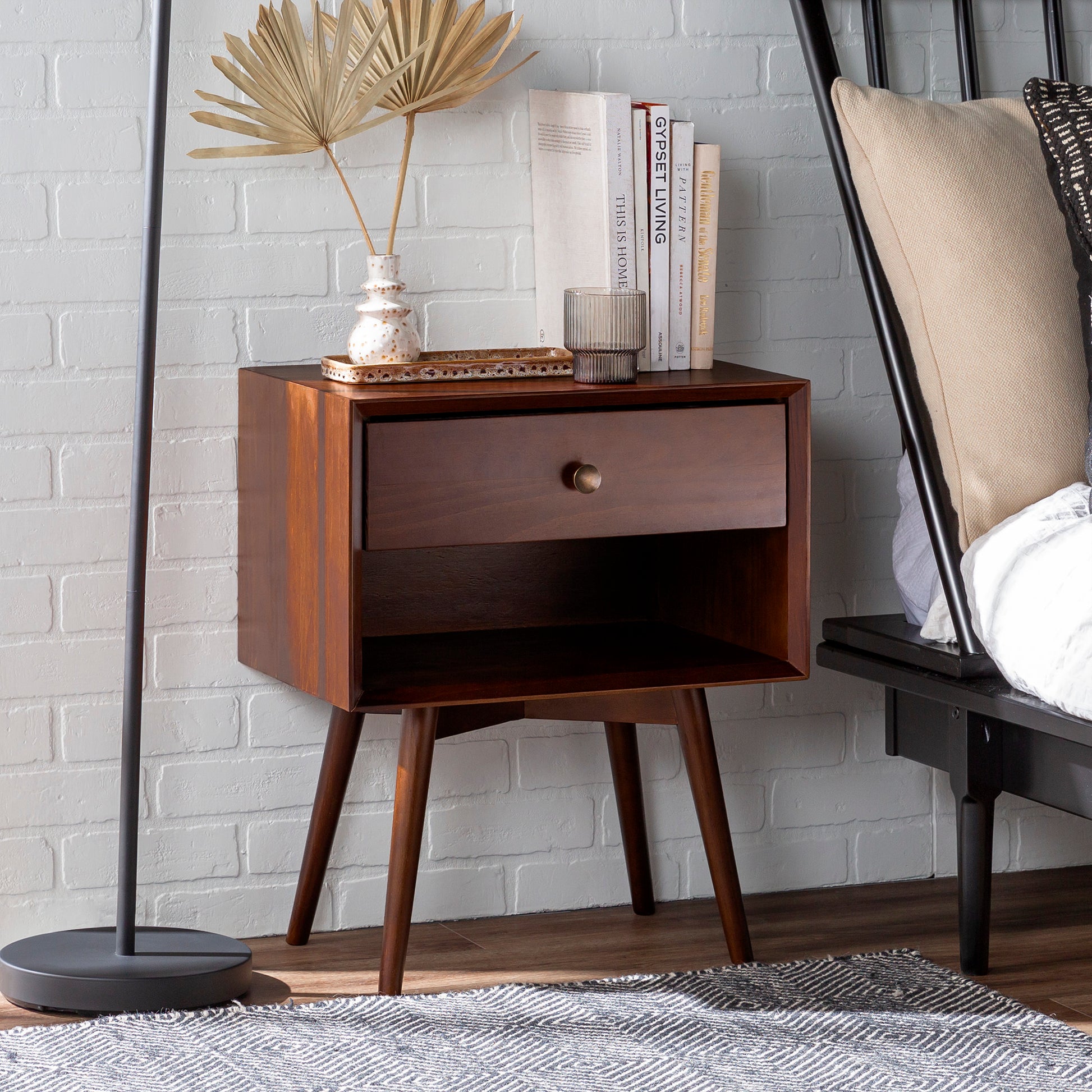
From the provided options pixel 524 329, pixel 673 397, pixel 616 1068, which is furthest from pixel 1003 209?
pixel 616 1068

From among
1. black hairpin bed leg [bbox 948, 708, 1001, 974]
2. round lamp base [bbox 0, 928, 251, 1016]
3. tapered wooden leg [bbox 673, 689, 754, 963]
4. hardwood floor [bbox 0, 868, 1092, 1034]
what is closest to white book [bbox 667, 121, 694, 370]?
tapered wooden leg [bbox 673, 689, 754, 963]

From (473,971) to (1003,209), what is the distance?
99 centimetres

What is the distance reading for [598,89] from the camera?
1906 millimetres

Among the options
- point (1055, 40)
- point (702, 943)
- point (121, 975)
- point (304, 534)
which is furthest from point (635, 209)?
point (121, 975)

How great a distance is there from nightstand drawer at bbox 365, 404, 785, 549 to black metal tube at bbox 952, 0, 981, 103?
24.1 inches

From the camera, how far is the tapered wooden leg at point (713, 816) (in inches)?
67.7

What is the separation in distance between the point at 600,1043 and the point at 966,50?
127 cm

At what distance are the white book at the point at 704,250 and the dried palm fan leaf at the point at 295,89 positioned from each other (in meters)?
0.32

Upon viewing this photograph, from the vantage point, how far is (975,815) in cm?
170

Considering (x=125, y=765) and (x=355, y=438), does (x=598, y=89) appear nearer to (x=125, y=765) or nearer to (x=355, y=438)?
(x=355, y=438)

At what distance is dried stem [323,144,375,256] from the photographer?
1.72 meters

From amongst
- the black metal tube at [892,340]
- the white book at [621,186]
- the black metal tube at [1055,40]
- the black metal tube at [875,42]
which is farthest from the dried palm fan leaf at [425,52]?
the black metal tube at [1055,40]

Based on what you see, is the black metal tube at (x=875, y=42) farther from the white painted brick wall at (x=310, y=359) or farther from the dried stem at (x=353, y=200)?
the dried stem at (x=353, y=200)

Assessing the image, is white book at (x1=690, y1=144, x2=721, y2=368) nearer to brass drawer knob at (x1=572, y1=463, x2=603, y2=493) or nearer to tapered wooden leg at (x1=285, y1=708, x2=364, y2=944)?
brass drawer knob at (x1=572, y1=463, x2=603, y2=493)
